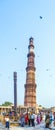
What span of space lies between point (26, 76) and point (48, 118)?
51.1 m

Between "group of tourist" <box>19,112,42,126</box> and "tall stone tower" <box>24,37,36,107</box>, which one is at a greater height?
"tall stone tower" <box>24,37,36,107</box>

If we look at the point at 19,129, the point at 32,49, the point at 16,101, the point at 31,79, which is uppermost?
the point at 32,49

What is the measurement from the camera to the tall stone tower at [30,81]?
228 ft

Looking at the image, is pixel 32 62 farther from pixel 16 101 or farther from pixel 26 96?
pixel 16 101

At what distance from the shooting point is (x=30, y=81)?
7062 centimetres

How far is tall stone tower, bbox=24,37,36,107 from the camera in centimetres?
6956

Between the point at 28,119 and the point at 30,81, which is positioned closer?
the point at 28,119

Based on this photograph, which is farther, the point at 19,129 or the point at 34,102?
the point at 34,102

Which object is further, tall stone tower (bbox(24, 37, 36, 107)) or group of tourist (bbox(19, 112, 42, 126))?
tall stone tower (bbox(24, 37, 36, 107))

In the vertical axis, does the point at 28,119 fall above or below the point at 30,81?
below

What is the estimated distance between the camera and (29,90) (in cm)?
6994

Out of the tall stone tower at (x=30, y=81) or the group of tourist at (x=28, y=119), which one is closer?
the group of tourist at (x=28, y=119)

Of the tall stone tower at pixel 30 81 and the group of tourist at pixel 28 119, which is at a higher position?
the tall stone tower at pixel 30 81

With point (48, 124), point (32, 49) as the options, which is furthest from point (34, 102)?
point (48, 124)
